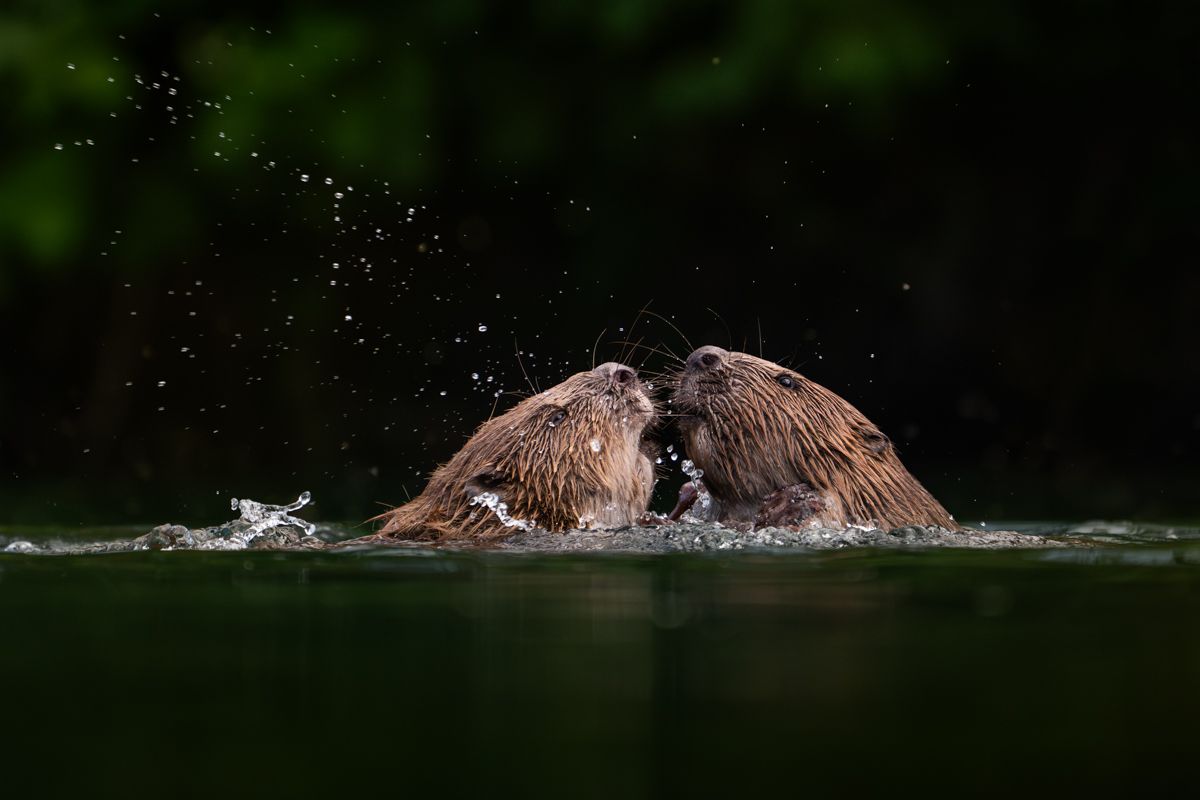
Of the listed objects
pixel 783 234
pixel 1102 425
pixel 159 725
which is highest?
pixel 783 234

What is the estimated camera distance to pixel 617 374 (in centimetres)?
573

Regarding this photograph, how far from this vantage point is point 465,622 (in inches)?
127

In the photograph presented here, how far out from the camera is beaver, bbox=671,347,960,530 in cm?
554

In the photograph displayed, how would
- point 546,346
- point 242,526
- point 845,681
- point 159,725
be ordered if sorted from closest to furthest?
point 159,725
point 845,681
point 242,526
point 546,346

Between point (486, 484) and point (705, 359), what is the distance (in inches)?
37.1

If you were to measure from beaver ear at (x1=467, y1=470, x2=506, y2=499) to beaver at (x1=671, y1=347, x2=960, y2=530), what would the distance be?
0.76m

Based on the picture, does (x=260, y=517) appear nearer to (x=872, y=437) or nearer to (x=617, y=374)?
(x=617, y=374)

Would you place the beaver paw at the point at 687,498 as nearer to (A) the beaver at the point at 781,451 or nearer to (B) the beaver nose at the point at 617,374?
(A) the beaver at the point at 781,451


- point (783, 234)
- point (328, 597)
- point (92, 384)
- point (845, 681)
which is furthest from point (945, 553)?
point (92, 384)

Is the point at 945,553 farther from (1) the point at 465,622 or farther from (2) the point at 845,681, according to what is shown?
(2) the point at 845,681

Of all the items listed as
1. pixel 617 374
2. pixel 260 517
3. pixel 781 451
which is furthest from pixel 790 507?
→ pixel 260 517

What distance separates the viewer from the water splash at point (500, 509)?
535 centimetres

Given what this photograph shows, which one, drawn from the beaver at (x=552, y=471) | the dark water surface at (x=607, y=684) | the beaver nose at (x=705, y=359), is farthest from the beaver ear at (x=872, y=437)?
the dark water surface at (x=607, y=684)

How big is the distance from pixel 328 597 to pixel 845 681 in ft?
5.32
